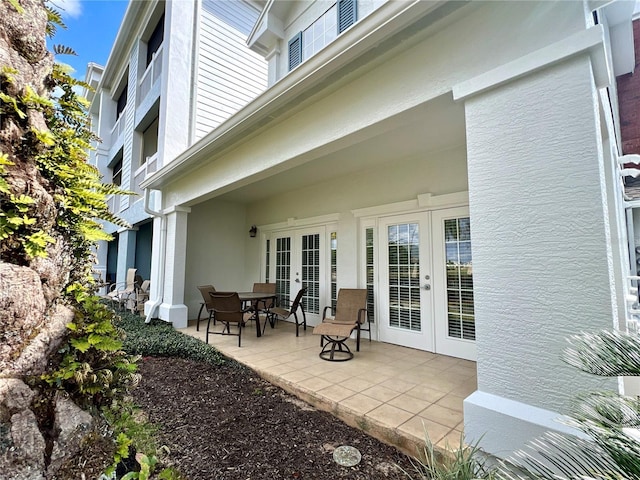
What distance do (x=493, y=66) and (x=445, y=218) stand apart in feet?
8.32

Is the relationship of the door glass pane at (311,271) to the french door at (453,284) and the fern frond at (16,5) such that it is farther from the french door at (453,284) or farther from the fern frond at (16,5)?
the fern frond at (16,5)

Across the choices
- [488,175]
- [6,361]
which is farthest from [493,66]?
[6,361]

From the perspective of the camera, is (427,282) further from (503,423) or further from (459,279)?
(503,423)

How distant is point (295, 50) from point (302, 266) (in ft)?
Result: 13.4

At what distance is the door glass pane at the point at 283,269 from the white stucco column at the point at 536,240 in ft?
16.8

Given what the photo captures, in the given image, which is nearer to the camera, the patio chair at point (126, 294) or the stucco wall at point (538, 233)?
the stucco wall at point (538, 233)

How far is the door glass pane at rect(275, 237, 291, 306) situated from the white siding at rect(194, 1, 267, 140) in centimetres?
310

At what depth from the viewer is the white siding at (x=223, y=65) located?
23.1 feet

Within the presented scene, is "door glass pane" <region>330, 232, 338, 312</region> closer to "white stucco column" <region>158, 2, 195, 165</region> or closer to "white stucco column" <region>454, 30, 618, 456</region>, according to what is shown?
"white stucco column" <region>454, 30, 618, 456</region>

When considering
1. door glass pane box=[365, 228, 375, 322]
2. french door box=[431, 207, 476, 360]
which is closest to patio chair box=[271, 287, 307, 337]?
door glass pane box=[365, 228, 375, 322]

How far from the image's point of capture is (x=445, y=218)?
14.0 ft

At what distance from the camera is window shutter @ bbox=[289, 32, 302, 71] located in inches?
211

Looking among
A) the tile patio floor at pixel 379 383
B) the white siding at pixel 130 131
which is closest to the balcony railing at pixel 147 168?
the white siding at pixel 130 131

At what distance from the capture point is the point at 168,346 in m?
4.39
